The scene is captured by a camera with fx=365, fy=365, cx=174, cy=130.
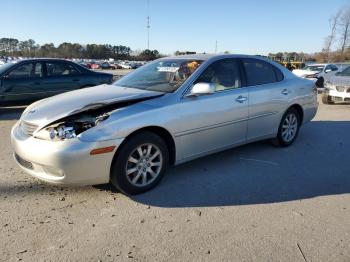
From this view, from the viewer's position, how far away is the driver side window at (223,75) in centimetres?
478

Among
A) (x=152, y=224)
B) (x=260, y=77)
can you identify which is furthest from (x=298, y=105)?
(x=152, y=224)

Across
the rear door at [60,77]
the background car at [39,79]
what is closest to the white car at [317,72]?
the background car at [39,79]

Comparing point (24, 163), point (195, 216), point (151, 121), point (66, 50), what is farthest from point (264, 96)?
point (66, 50)

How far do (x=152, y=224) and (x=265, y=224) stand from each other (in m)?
1.06

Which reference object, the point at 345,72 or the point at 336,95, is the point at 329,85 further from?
the point at 345,72

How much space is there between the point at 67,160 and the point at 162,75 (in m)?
2.00

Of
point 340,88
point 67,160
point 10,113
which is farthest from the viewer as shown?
point 340,88

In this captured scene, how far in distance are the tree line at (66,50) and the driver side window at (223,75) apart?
70.6 meters

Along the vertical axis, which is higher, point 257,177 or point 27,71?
point 27,71

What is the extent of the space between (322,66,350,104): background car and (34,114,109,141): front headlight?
373 inches

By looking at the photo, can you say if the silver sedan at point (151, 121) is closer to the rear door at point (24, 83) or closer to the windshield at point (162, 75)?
the windshield at point (162, 75)

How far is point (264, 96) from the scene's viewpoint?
5.44 metres

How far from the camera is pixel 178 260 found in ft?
9.32

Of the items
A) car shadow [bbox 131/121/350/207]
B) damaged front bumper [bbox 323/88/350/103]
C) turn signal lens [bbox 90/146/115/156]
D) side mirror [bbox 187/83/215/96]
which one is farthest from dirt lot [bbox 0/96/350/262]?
damaged front bumper [bbox 323/88/350/103]
